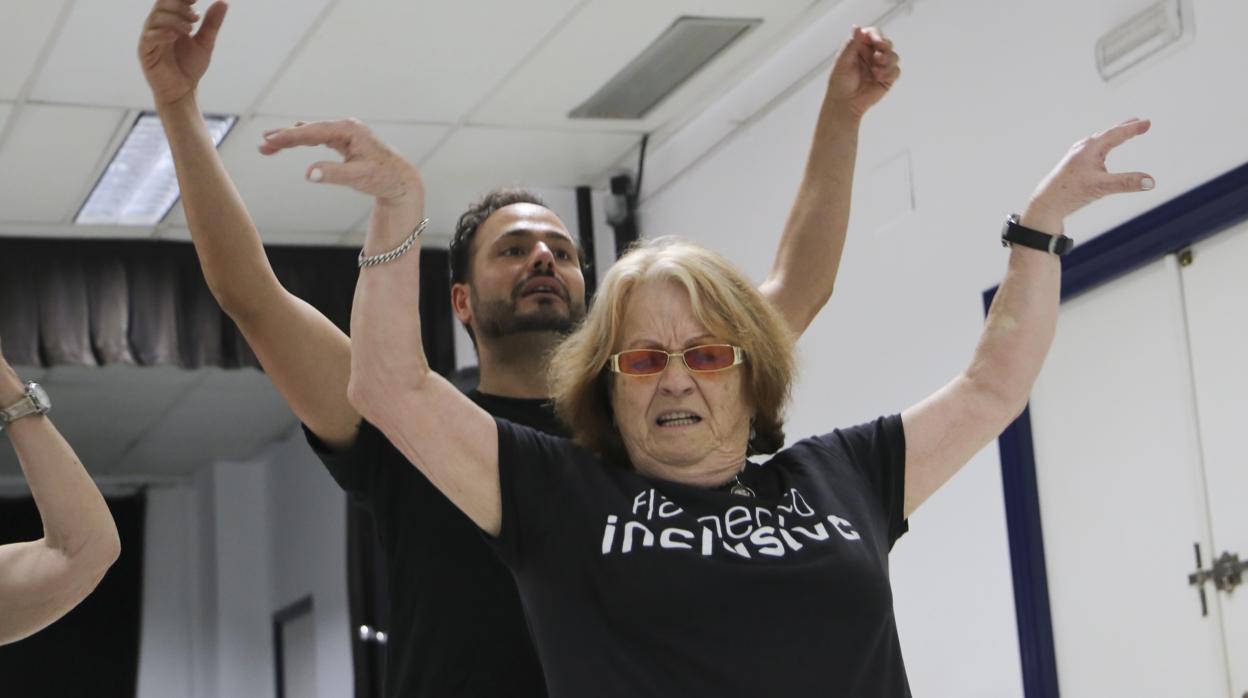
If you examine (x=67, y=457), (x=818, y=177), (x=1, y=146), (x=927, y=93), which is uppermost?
(x=1, y=146)

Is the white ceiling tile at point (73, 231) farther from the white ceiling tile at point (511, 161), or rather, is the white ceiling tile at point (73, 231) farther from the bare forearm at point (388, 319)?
the bare forearm at point (388, 319)

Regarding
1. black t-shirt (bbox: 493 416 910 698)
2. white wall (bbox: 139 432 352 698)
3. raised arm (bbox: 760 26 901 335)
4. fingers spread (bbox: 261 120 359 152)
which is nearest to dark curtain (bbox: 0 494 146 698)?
white wall (bbox: 139 432 352 698)

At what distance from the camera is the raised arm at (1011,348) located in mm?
1730

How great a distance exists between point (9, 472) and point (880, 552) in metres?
7.53

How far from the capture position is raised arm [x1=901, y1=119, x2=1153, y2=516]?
173cm

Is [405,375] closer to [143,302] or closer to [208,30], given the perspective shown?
[208,30]

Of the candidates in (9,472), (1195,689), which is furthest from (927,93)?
(9,472)

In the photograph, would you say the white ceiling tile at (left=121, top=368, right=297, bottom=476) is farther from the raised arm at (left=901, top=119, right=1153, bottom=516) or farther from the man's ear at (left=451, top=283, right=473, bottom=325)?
the raised arm at (left=901, top=119, right=1153, bottom=516)

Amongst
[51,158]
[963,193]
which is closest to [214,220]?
[963,193]

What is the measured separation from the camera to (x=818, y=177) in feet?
6.95

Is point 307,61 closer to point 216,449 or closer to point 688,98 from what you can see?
point 688,98

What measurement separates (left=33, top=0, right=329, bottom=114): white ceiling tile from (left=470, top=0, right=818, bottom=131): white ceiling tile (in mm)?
665

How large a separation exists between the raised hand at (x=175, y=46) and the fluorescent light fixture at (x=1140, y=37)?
1984mm

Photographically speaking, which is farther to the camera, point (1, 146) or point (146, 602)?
point (146, 602)
